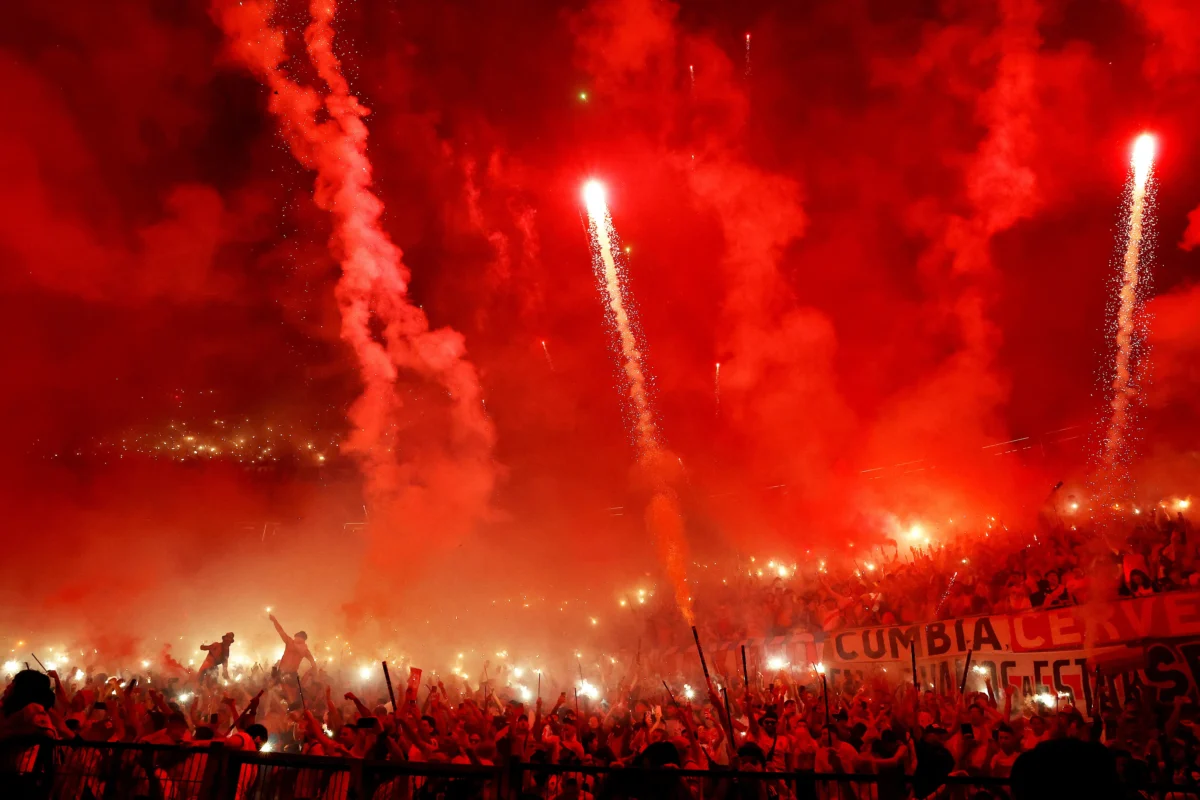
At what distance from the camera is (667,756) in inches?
210

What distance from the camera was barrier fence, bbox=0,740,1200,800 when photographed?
4.39 m

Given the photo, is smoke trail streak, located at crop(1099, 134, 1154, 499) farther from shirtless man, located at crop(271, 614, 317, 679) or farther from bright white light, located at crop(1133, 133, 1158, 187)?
shirtless man, located at crop(271, 614, 317, 679)

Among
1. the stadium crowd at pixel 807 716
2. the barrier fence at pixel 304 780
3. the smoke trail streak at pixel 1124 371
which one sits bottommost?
the barrier fence at pixel 304 780

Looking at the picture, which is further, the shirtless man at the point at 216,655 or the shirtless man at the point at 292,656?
the shirtless man at the point at 216,655

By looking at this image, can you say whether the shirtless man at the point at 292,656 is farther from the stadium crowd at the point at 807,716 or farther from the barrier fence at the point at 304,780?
the barrier fence at the point at 304,780

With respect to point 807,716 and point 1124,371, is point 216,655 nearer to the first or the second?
point 807,716

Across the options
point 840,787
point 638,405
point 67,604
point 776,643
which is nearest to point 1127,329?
point 776,643

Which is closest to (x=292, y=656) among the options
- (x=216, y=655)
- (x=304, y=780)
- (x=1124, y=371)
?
(x=216, y=655)

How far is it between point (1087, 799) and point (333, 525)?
1047 inches

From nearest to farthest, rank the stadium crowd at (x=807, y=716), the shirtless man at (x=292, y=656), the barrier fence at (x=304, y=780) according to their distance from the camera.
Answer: the barrier fence at (x=304, y=780)
the stadium crowd at (x=807, y=716)
the shirtless man at (x=292, y=656)

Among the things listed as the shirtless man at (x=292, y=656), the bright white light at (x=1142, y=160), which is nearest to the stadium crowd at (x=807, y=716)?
the shirtless man at (x=292, y=656)

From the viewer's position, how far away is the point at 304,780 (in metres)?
5.20

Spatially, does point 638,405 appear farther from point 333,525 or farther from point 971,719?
point 971,719

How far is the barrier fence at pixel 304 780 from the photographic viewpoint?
4395 millimetres
